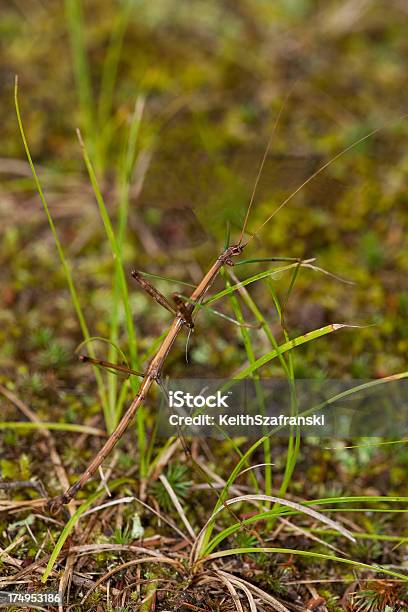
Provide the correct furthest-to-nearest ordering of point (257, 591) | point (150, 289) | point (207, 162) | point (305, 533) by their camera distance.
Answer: point (207, 162) < point (305, 533) < point (257, 591) < point (150, 289)

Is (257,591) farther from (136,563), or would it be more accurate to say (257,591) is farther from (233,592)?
(136,563)

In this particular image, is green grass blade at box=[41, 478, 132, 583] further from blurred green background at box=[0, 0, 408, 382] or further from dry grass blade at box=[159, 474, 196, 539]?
blurred green background at box=[0, 0, 408, 382]

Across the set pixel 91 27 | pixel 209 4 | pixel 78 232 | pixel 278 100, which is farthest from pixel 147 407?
pixel 209 4

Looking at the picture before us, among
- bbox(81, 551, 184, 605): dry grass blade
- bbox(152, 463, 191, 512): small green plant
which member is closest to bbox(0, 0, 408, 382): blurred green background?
bbox(152, 463, 191, 512): small green plant

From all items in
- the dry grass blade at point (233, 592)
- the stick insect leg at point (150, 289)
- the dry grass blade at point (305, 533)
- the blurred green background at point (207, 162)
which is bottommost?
the dry grass blade at point (233, 592)

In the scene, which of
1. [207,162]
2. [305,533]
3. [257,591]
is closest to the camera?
[257,591]

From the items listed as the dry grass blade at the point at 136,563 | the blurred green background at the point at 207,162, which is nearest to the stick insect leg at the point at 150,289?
the blurred green background at the point at 207,162

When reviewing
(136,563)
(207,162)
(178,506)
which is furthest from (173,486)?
(207,162)

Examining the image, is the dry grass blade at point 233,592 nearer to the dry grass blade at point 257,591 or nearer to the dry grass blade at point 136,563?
the dry grass blade at point 257,591
